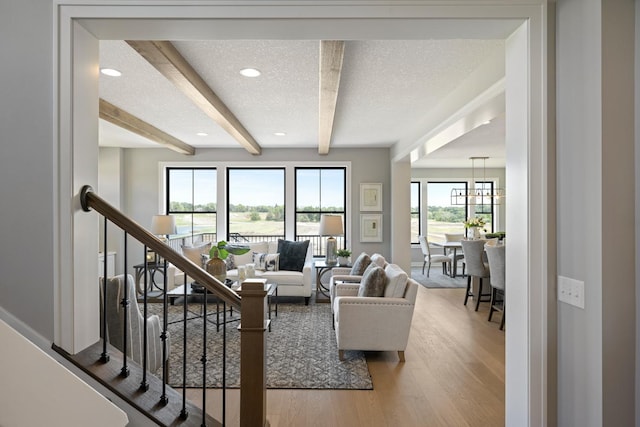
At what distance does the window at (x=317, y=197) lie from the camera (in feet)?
23.1

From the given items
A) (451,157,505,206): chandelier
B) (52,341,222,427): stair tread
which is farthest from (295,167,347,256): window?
(52,341,222,427): stair tread

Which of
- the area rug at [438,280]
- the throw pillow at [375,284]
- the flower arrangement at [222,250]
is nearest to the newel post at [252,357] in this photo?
the throw pillow at [375,284]

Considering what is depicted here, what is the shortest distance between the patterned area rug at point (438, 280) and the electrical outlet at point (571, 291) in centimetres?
564

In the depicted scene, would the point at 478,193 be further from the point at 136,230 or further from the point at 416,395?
the point at 136,230

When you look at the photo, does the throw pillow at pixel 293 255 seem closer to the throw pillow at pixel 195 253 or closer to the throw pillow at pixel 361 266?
the throw pillow at pixel 195 253

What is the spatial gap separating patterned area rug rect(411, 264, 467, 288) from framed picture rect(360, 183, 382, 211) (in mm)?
1884

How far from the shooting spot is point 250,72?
10.4ft

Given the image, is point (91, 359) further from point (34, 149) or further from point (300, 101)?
point (300, 101)

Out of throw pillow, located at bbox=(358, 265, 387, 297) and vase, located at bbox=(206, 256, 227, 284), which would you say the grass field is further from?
throw pillow, located at bbox=(358, 265, 387, 297)

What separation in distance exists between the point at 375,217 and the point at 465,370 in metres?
3.86

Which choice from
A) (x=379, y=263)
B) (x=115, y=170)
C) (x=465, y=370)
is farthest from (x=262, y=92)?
(x=115, y=170)

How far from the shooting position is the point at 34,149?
1759mm

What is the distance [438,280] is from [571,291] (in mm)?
6385

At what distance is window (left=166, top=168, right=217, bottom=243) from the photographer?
702 cm
